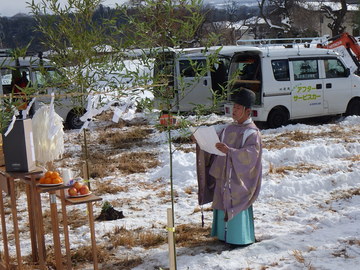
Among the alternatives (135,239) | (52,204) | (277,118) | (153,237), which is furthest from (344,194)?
(277,118)

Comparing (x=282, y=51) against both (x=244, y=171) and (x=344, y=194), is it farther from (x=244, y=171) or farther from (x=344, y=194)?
(x=244, y=171)

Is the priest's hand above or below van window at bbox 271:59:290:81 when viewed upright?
below

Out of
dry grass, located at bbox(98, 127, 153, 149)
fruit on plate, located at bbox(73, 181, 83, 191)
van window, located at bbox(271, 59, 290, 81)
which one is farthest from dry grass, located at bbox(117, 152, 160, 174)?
fruit on plate, located at bbox(73, 181, 83, 191)

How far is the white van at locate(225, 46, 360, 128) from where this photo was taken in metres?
11.6

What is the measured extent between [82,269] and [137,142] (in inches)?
273

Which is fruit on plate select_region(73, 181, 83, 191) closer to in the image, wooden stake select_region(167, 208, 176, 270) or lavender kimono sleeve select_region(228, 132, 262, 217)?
wooden stake select_region(167, 208, 176, 270)

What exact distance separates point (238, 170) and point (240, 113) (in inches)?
21.9

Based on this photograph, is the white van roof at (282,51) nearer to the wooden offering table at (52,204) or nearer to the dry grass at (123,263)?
the dry grass at (123,263)

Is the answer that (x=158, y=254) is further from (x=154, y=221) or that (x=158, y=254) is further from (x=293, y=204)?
(x=293, y=204)

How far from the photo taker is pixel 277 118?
469 inches

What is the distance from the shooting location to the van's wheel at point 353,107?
12937 mm

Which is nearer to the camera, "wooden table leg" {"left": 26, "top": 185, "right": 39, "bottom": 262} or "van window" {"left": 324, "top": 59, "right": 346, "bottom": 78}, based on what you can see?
"wooden table leg" {"left": 26, "top": 185, "right": 39, "bottom": 262}

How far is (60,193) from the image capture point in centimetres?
419

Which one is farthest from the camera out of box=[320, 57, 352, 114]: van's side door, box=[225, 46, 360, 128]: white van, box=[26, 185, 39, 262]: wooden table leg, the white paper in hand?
box=[320, 57, 352, 114]: van's side door
